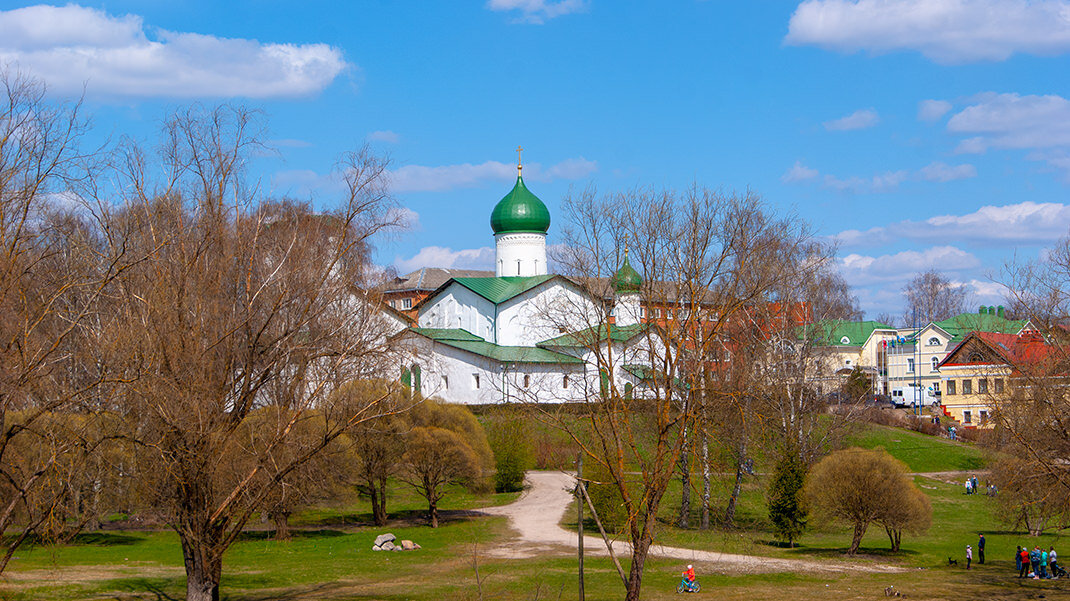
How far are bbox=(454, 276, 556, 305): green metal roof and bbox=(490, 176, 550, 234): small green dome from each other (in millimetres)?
2856

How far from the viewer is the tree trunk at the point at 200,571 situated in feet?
51.4

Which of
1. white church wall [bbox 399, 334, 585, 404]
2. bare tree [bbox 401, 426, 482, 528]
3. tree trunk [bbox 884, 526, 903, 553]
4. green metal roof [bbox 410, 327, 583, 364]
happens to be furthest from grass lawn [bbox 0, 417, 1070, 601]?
green metal roof [bbox 410, 327, 583, 364]

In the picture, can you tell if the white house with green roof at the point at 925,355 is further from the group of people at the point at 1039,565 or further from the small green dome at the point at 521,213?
the group of people at the point at 1039,565

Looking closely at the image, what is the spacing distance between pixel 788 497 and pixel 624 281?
1387 centimetres

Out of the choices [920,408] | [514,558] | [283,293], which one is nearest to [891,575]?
Result: [514,558]

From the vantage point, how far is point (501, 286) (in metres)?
54.8

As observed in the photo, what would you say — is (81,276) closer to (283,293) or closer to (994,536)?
(283,293)

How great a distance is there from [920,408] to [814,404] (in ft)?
89.5

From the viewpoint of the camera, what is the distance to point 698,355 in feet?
50.8

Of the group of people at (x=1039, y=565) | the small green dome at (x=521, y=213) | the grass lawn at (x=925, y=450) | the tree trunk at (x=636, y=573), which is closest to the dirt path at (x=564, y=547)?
the group of people at (x=1039, y=565)

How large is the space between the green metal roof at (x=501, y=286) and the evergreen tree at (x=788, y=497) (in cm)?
2645

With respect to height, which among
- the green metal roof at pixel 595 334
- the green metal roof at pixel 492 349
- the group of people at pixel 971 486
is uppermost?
the green metal roof at pixel 492 349

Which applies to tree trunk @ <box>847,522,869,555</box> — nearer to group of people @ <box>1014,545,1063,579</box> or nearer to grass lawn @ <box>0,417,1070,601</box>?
grass lawn @ <box>0,417,1070,601</box>

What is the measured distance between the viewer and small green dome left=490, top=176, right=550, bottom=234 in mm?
54812
